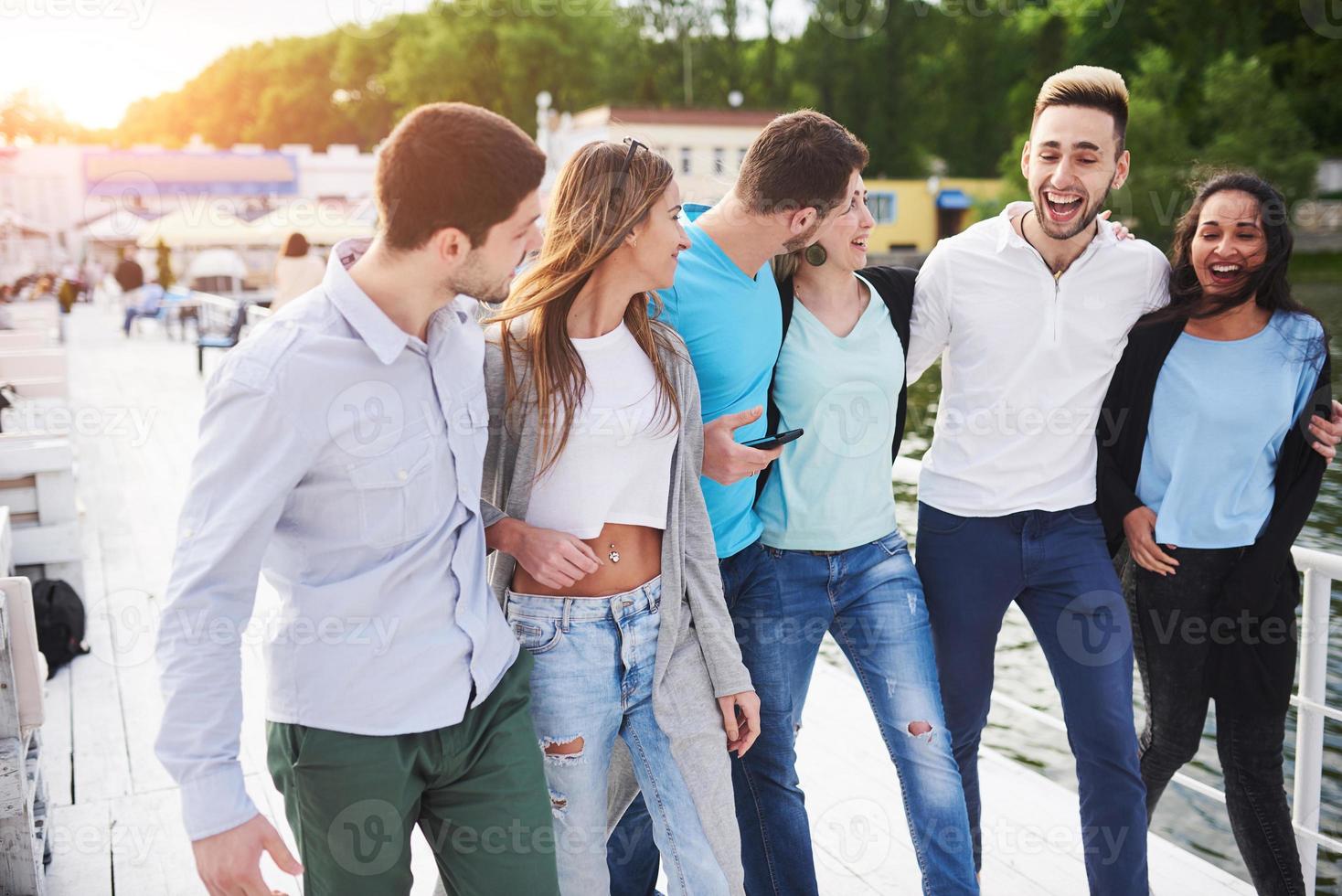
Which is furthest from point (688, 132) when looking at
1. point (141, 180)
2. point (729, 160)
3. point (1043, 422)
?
point (1043, 422)

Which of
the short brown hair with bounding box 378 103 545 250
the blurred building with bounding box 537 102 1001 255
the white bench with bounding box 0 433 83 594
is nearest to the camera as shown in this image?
the short brown hair with bounding box 378 103 545 250

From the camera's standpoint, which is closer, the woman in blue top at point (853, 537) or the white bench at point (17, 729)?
the woman in blue top at point (853, 537)

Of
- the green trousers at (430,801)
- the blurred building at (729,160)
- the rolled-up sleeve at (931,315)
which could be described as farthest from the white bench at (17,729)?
the blurred building at (729,160)

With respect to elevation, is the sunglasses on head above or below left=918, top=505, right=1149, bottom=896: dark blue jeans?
above

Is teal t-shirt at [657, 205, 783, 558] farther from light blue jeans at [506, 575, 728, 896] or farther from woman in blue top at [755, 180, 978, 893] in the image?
light blue jeans at [506, 575, 728, 896]

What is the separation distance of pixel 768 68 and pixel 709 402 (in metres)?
47.4

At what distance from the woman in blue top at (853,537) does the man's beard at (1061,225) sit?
441mm

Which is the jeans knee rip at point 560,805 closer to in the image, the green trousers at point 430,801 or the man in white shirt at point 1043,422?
the green trousers at point 430,801

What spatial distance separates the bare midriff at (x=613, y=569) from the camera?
6.49 feet

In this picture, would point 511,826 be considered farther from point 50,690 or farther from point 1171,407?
point 50,690

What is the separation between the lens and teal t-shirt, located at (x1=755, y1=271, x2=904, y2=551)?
2.37 metres

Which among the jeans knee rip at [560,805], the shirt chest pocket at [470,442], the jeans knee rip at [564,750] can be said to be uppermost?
the shirt chest pocket at [470,442]

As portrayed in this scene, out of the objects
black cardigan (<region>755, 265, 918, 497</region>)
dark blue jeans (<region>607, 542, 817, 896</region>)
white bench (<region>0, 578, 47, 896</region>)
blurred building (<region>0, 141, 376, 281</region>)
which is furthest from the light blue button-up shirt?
blurred building (<region>0, 141, 376, 281</region>)

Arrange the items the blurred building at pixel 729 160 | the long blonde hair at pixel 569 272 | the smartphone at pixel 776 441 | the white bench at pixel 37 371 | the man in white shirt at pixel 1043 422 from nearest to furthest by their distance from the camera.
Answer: the long blonde hair at pixel 569 272, the smartphone at pixel 776 441, the man in white shirt at pixel 1043 422, the white bench at pixel 37 371, the blurred building at pixel 729 160
